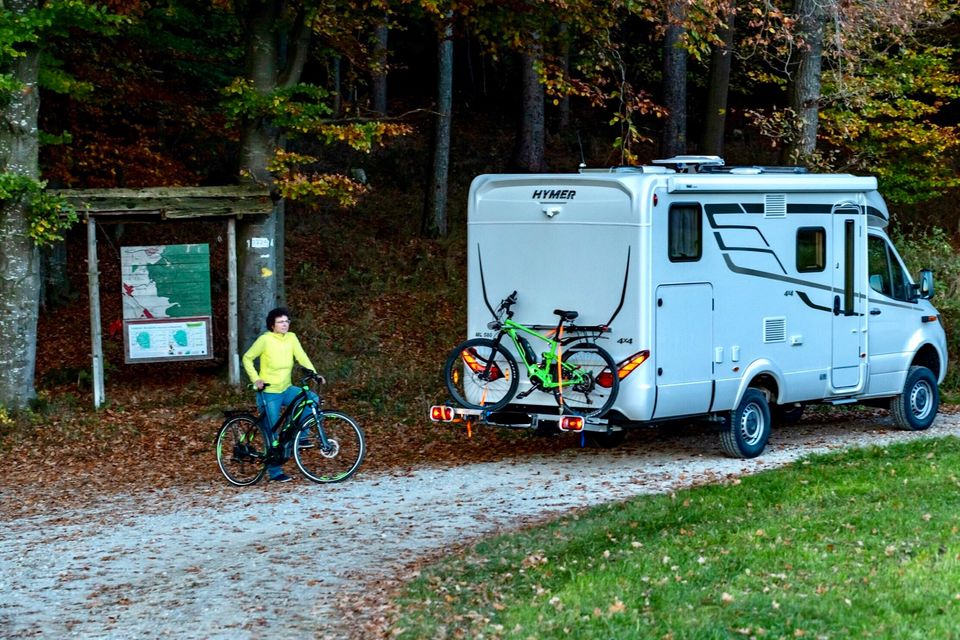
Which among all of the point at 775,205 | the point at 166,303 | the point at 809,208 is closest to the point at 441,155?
the point at 166,303

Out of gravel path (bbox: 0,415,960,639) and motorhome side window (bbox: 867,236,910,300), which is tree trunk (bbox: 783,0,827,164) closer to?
motorhome side window (bbox: 867,236,910,300)

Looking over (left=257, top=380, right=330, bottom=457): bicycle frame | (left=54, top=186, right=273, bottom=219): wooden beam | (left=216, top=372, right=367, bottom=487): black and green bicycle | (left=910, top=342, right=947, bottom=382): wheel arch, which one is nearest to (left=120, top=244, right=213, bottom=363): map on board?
(left=54, top=186, right=273, bottom=219): wooden beam

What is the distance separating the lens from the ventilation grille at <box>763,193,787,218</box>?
13.6 meters

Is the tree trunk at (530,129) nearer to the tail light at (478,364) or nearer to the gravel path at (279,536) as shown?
the gravel path at (279,536)

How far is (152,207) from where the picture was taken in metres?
17.3

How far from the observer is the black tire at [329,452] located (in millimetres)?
12781

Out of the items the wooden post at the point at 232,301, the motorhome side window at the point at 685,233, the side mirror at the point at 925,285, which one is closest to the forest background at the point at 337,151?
the wooden post at the point at 232,301

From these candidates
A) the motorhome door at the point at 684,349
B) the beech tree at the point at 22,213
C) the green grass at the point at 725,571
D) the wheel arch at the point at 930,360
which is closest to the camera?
the green grass at the point at 725,571

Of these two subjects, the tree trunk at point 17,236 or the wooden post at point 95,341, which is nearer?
the tree trunk at point 17,236

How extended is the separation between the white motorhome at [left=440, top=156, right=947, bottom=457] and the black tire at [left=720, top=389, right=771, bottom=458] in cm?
1

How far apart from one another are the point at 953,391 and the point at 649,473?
845 cm

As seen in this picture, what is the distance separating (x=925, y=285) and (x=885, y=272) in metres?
0.51

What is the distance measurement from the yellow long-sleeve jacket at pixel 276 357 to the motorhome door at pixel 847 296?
6033 millimetres

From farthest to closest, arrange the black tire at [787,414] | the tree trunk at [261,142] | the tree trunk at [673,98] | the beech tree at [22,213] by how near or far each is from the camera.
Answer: the tree trunk at [673,98], the tree trunk at [261,142], the beech tree at [22,213], the black tire at [787,414]
